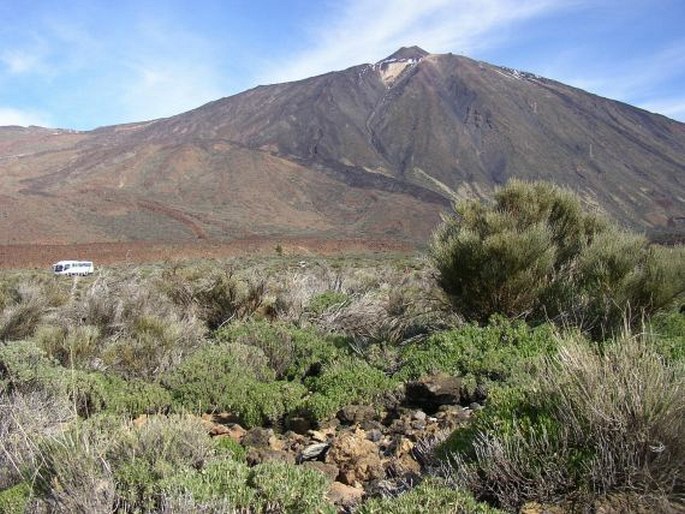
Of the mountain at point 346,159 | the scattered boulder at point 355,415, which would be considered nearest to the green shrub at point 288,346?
the scattered boulder at point 355,415

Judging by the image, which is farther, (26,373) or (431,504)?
(26,373)

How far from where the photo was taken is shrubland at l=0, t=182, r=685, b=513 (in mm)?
3131

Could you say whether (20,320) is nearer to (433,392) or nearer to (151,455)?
(151,455)

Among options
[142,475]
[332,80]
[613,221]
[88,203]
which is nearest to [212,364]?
[142,475]

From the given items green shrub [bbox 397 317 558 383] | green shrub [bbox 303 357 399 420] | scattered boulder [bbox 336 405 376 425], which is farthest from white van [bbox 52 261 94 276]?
scattered boulder [bbox 336 405 376 425]

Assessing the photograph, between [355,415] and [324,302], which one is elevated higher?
[324,302]

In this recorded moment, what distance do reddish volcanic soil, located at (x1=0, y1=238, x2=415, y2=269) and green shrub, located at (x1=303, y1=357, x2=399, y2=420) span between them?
1138 inches

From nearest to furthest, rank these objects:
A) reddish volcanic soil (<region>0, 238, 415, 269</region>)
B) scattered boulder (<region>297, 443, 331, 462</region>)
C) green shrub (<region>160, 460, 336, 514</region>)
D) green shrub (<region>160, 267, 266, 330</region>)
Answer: green shrub (<region>160, 460, 336, 514</region>), scattered boulder (<region>297, 443, 331, 462</region>), green shrub (<region>160, 267, 266, 330</region>), reddish volcanic soil (<region>0, 238, 415, 269</region>)

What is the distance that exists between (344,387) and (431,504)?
280 centimetres

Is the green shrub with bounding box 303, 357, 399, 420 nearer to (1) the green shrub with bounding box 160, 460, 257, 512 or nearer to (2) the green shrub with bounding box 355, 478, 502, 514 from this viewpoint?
(1) the green shrub with bounding box 160, 460, 257, 512

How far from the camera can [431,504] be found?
9.29 ft

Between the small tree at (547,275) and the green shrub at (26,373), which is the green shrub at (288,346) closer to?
the small tree at (547,275)

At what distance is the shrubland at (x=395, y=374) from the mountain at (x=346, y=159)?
3774 centimetres

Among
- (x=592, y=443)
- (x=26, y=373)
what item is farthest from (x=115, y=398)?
(x=592, y=443)
